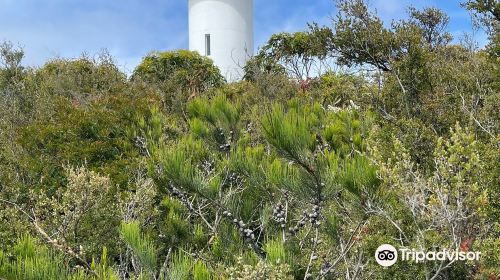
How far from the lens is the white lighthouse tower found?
25359mm

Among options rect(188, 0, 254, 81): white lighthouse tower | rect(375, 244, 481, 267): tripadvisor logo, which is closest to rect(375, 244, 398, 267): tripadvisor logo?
rect(375, 244, 481, 267): tripadvisor logo

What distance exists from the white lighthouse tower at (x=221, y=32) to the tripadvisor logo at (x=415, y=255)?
2216 centimetres

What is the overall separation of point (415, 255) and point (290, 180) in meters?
0.83

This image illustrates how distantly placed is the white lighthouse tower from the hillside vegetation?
18.1m

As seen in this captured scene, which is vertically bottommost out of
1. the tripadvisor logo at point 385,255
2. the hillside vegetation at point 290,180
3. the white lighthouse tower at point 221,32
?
the tripadvisor logo at point 385,255

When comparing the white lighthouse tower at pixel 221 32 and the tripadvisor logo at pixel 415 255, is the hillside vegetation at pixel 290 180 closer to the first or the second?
the tripadvisor logo at pixel 415 255

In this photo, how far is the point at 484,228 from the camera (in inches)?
115

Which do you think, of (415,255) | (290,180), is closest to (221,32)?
(290,180)

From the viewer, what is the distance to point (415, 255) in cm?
287

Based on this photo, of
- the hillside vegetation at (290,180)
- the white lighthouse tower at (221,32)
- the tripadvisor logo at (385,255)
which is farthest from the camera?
the white lighthouse tower at (221,32)

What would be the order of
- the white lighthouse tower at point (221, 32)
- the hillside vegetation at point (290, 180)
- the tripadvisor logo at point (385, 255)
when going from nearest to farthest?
the hillside vegetation at point (290, 180)
the tripadvisor logo at point (385, 255)
the white lighthouse tower at point (221, 32)

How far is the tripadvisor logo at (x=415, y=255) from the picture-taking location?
2764mm

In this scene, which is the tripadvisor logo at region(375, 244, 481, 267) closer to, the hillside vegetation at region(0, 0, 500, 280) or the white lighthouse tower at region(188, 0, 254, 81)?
the hillside vegetation at region(0, 0, 500, 280)

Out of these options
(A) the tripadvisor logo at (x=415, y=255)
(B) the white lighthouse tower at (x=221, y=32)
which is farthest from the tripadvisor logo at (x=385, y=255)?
(B) the white lighthouse tower at (x=221, y=32)
